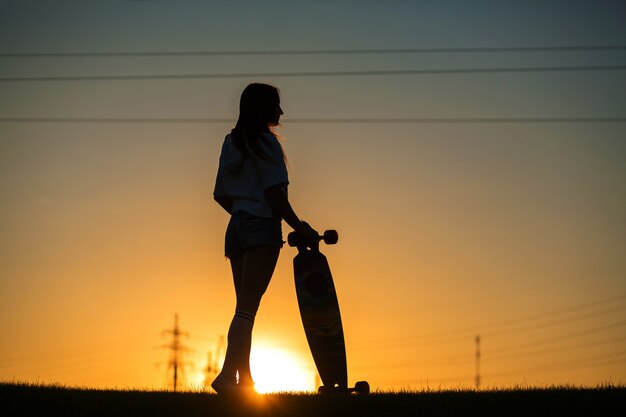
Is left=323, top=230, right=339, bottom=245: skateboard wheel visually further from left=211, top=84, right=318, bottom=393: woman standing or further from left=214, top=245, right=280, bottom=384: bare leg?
left=214, top=245, right=280, bottom=384: bare leg

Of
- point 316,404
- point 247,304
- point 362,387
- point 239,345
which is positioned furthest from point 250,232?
point 362,387

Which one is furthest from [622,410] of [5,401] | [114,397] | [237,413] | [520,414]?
[5,401]

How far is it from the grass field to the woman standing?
1.47ft

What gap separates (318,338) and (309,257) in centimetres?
83

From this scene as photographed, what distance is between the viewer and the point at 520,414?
32.0ft

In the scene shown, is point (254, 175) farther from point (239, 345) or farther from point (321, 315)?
point (321, 315)

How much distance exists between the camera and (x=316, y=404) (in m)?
9.99

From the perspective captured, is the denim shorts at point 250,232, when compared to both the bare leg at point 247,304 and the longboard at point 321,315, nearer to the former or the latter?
the bare leg at point 247,304

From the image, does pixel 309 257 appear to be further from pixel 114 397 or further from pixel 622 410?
pixel 622 410

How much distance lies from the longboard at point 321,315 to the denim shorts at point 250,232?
94 centimetres

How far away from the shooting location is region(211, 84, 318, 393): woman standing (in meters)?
10.1

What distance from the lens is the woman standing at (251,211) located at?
1014 cm

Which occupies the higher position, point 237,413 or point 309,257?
point 309,257

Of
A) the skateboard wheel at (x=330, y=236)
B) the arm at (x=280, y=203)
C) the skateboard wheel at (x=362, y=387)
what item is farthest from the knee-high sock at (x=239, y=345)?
the skateboard wheel at (x=362, y=387)
